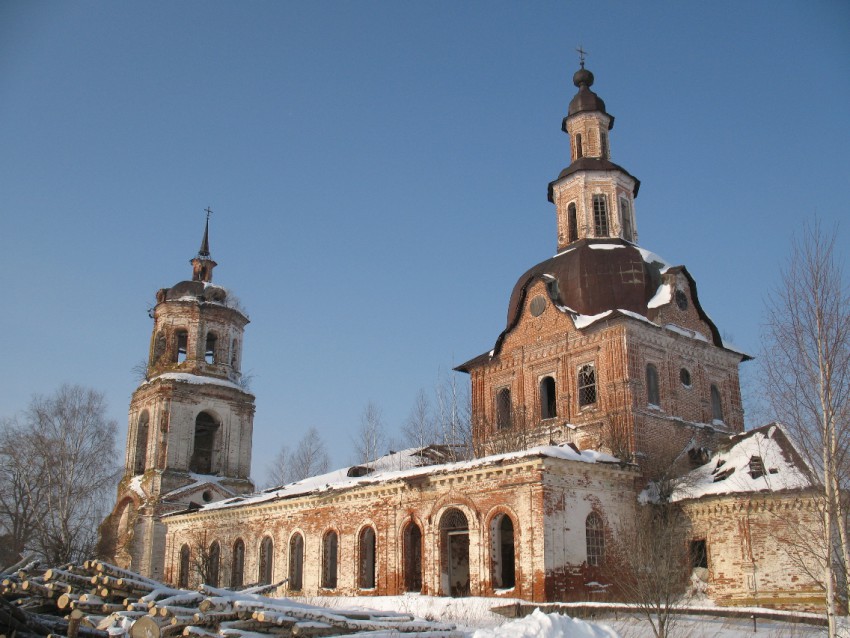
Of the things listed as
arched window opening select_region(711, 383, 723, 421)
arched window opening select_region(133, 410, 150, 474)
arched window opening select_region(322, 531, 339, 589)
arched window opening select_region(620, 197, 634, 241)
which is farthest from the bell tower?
arched window opening select_region(711, 383, 723, 421)

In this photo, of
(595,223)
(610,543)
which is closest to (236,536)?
(610,543)

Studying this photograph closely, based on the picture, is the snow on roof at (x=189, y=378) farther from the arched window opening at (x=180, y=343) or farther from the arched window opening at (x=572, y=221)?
the arched window opening at (x=572, y=221)

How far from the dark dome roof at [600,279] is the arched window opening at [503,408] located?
7.45 feet

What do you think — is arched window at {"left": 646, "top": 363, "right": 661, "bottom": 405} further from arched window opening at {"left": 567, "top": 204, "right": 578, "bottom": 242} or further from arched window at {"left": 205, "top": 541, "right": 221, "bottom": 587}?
arched window at {"left": 205, "top": 541, "right": 221, "bottom": 587}

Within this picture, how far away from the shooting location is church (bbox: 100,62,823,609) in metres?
19.3

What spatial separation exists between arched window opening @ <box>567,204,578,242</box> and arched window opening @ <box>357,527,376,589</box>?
11.8 meters

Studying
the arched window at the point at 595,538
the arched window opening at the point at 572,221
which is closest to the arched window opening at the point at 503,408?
the arched window opening at the point at 572,221

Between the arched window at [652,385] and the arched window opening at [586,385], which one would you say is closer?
the arched window at [652,385]

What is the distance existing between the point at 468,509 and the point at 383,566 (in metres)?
3.54

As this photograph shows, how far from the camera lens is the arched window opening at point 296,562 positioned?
26047 mm

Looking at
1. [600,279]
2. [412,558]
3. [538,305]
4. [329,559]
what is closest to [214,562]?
[329,559]

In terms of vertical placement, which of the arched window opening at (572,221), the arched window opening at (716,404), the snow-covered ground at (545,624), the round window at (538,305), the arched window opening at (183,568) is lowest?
the snow-covered ground at (545,624)

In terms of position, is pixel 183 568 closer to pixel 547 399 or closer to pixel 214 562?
pixel 214 562

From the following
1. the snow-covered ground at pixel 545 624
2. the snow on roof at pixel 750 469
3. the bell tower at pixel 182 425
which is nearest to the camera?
the snow-covered ground at pixel 545 624
